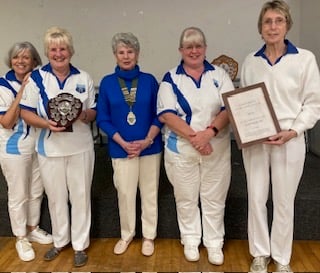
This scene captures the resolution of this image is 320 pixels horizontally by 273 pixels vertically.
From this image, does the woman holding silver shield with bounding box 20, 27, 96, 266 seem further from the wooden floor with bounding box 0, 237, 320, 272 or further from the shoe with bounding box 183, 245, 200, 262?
the shoe with bounding box 183, 245, 200, 262

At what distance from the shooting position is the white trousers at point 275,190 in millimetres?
2100

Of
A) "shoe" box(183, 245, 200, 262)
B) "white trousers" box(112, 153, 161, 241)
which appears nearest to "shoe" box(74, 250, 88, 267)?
"white trousers" box(112, 153, 161, 241)

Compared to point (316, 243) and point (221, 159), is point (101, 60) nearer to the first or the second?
point (221, 159)

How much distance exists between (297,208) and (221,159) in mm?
748

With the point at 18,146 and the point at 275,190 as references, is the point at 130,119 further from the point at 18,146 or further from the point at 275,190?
the point at 275,190

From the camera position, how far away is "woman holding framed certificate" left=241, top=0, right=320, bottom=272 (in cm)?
203

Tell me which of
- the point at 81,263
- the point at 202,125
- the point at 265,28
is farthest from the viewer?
the point at 81,263

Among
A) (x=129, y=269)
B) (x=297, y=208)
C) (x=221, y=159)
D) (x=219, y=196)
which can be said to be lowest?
(x=129, y=269)

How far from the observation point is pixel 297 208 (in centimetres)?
263

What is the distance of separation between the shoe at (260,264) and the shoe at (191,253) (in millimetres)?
340

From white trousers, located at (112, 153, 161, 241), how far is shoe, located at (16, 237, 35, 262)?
0.60m

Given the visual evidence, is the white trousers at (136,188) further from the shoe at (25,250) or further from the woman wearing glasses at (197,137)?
the shoe at (25,250)

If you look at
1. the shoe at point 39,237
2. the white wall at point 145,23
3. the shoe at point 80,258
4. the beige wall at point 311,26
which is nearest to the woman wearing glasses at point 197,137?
the shoe at point 80,258

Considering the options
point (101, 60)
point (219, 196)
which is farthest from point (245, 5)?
point (219, 196)
